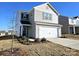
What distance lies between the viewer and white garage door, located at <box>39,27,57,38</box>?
18.6 metres

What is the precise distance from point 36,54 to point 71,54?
2681 millimetres

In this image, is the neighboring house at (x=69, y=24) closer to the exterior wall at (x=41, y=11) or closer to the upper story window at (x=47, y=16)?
the exterior wall at (x=41, y=11)

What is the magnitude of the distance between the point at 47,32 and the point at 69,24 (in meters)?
10.9

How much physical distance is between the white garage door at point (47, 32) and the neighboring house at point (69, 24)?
18.2ft

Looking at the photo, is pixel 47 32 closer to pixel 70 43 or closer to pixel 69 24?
pixel 70 43

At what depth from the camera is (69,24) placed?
28172mm

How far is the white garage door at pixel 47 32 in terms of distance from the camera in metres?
18.6

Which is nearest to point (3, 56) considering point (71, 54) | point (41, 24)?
point (71, 54)

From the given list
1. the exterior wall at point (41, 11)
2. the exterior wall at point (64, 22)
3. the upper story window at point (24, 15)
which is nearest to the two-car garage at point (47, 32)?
the exterior wall at point (41, 11)

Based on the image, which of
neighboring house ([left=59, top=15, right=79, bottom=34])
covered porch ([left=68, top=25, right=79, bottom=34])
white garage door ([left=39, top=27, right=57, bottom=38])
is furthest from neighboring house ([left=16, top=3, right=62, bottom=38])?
covered porch ([left=68, top=25, right=79, bottom=34])

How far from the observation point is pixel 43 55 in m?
8.93

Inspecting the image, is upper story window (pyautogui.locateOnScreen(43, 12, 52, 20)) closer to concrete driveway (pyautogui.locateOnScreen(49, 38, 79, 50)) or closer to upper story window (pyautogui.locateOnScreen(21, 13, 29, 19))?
upper story window (pyautogui.locateOnScreen(21, 13, 29, 19))

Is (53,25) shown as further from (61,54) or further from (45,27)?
(61,54)

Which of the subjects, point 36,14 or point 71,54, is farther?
point 36,14
